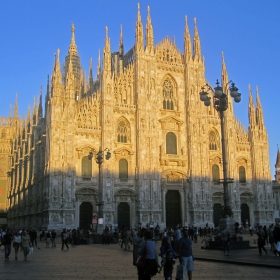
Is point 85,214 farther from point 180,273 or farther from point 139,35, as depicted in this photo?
point 180,273

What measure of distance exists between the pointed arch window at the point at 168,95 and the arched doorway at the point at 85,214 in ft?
48.4

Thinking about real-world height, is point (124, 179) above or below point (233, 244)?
above

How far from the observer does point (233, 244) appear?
2177 centimetres

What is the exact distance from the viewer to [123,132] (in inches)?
1763

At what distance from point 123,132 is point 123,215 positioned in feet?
29.4

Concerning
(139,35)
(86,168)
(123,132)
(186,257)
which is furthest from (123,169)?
(186,257)

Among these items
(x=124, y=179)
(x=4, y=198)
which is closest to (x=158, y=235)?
(x=124, y=179)

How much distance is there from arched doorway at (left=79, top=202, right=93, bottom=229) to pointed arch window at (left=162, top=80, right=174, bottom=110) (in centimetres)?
1474

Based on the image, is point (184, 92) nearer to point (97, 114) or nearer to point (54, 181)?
point (97, 114)


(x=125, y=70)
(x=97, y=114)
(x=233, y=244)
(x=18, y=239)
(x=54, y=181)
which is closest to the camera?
(x=18, y=239)

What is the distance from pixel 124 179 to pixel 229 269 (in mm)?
29282

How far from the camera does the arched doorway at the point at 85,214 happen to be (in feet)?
135

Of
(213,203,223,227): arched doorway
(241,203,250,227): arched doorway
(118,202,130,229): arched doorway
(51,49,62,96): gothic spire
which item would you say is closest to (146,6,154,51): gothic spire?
(51,49,62,96): gothic spire

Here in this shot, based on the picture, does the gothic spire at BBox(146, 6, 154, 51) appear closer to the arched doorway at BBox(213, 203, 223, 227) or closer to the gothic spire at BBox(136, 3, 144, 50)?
the gothic spire at BBox(136, 3, 144, 50)
